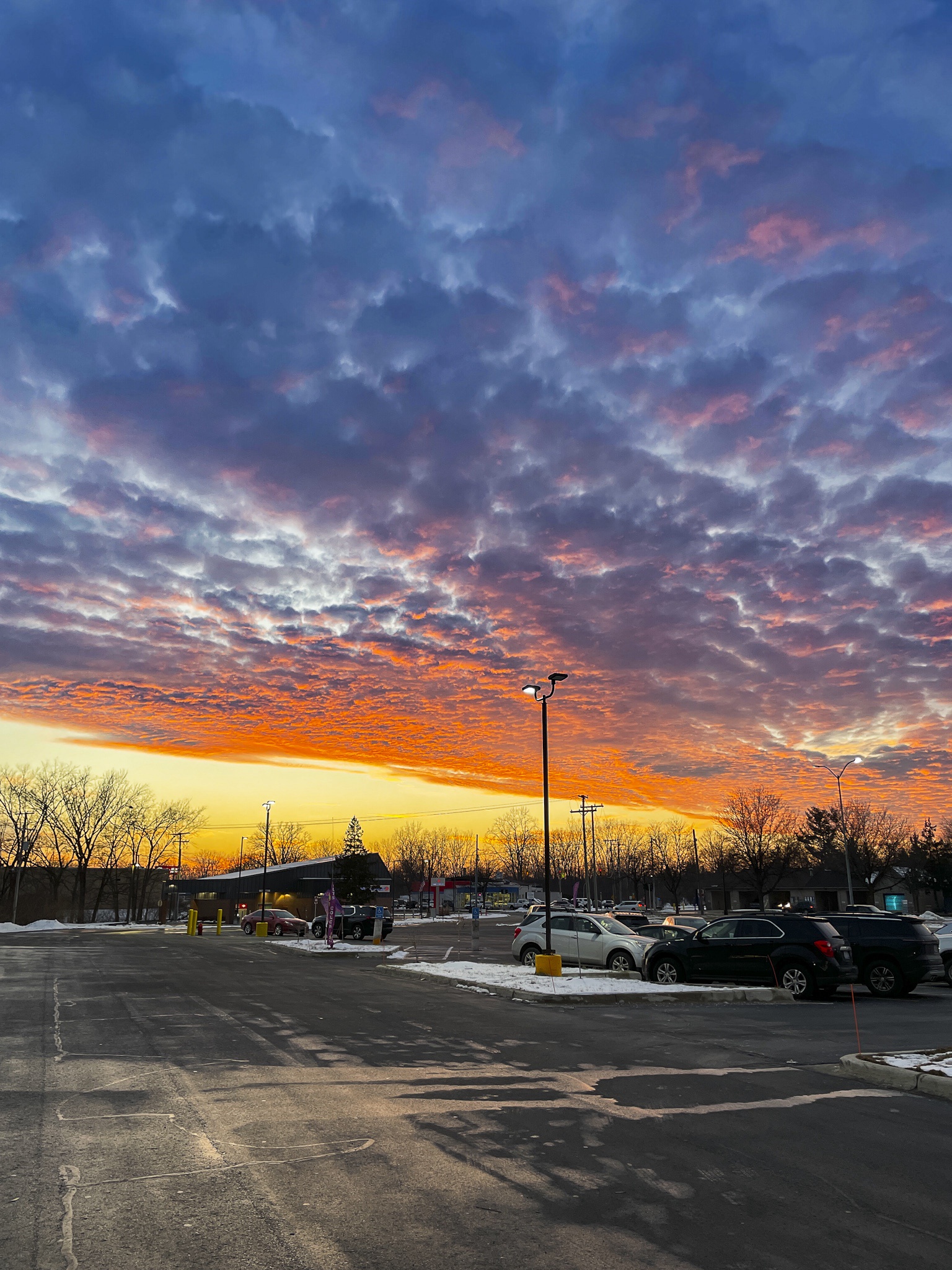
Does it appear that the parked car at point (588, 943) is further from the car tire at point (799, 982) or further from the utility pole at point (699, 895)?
the utility pole at point (699, 895)

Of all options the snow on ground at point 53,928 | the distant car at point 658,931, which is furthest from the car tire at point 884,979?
the snow on ground at point 53,928

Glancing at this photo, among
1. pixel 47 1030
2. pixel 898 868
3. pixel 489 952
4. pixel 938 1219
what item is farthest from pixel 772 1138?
pixel 898 868

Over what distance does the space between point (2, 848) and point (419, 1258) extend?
297 feet

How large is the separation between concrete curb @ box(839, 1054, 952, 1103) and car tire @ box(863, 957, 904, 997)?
9787mm

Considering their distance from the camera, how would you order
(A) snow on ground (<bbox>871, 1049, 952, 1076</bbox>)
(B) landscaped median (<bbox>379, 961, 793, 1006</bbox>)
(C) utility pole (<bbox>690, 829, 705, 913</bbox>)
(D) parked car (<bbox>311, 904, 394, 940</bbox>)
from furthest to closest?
(C) utility pole (<bbox>690, 829, 705, 913</bbox>) < (D) parked car (<bbox>311, 904, 394, 940</bbox>) < (B) landscaped median (<bbox>379, 961, 793, 1006</bbox>) < (A) snow on ground (<bbox>871, 1049, 952, 1076</bbox>)

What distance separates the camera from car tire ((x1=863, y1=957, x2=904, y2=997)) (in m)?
18.2

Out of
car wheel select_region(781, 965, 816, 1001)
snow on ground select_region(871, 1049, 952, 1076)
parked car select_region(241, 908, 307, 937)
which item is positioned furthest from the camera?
parked car select_region(241, 908, 307, 937)

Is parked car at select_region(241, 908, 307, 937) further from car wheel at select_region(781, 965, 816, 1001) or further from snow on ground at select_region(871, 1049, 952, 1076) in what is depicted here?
snow on ground at select_region(871, 1049, 952, 1076)

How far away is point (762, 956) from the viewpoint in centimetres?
1783

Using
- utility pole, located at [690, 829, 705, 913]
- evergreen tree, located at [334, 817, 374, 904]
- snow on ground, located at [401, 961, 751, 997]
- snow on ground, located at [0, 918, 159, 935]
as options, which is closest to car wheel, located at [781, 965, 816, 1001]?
snow on ground, located at [401, 961, 751, 997]

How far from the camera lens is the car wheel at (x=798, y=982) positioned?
1709cm

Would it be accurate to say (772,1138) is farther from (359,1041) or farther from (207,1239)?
(359,1041)

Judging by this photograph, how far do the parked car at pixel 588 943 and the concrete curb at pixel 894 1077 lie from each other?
38.0 ft

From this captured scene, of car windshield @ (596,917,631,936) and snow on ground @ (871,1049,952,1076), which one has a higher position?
car windshield @ (596,917,631,936)
